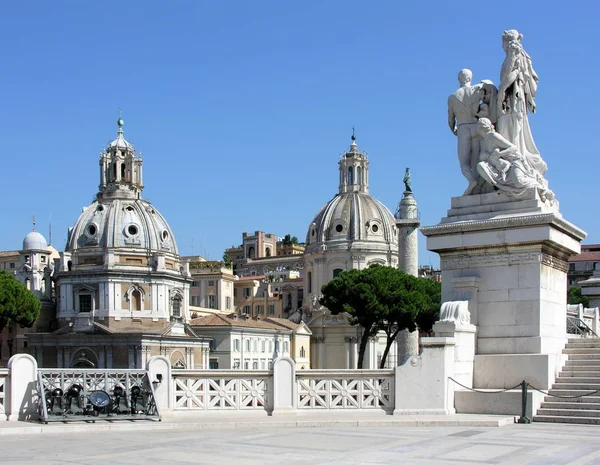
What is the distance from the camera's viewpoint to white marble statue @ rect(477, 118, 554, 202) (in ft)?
59.2

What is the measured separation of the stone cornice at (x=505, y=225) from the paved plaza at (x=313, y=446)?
3.63 m

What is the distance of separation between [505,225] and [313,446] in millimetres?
6059

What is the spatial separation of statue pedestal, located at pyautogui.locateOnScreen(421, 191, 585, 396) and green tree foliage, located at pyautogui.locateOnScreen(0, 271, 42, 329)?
255 ft

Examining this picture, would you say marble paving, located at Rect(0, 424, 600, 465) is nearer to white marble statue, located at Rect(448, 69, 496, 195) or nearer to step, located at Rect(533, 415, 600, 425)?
step, located at Rect(533, 415, 600, 425)

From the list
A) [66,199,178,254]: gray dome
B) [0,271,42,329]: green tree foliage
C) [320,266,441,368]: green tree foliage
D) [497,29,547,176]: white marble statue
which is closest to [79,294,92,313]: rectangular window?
[66,199,178,254]: gray dome

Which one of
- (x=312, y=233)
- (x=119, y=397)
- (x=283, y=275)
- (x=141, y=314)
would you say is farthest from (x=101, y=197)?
(x=119, y=397)

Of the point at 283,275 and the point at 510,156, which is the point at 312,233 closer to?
the point at 283,275

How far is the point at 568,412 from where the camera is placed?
1655 cm

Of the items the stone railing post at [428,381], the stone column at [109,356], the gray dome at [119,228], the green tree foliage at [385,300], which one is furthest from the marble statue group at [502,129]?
the gray dome at [119,228]

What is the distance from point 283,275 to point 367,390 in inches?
6330

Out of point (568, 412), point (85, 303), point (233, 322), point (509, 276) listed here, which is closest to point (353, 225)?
point (233, 322)

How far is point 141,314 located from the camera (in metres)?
116

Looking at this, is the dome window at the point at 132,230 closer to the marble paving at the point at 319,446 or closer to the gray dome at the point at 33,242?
the gray dome at the point at 33,242

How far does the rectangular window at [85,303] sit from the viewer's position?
381 ft
